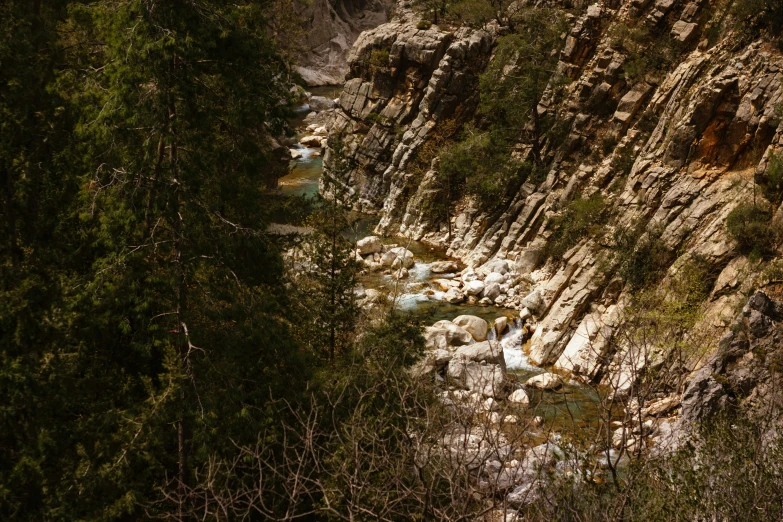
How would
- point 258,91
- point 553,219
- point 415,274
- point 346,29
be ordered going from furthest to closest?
point 346,29 → point 415,274 → point 553,219 → point 258,91

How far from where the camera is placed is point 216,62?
39.1ft

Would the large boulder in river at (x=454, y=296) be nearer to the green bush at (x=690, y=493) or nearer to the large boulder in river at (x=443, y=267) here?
the large boulder in river at (x=443, y=267)

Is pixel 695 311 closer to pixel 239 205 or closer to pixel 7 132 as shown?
pixel 239 205

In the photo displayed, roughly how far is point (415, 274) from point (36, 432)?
26517 mm

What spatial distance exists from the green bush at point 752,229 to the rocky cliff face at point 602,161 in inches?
20.5

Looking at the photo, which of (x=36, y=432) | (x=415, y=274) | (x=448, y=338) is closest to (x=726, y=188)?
(x=448, y=338)

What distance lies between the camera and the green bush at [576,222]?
2912cm

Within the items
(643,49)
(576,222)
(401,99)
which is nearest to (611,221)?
(576,222)

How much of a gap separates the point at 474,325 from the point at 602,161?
1104 centimetres

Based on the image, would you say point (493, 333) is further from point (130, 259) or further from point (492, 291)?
point (130, 259)

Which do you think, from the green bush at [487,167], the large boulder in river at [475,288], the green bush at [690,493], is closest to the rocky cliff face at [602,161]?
the green bush at [487,167]

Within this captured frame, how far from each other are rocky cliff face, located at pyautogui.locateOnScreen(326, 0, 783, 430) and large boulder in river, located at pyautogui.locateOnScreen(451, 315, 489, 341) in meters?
2.47

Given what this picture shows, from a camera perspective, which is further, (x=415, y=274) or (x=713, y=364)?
(x=415, y=274)

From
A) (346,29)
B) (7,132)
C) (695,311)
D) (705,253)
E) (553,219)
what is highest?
(7,132)
